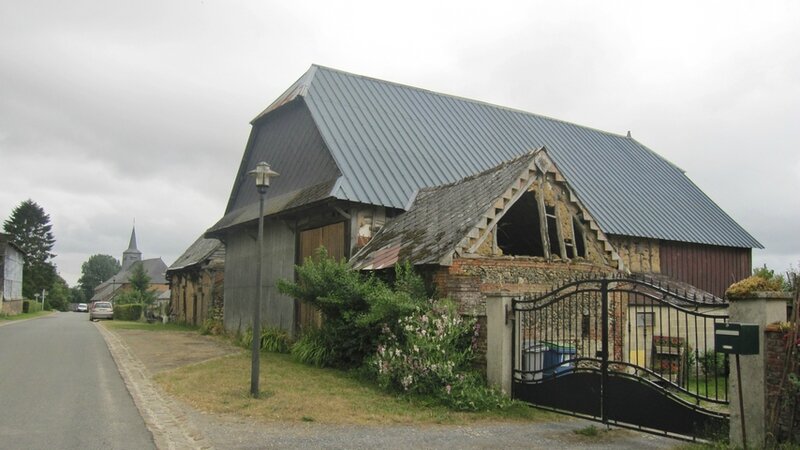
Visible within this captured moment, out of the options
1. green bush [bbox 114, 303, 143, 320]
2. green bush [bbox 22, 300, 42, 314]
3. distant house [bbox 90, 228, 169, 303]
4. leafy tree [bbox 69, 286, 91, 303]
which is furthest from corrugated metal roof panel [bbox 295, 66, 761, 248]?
leafy tree [bbox 69, 286, 91, 303]

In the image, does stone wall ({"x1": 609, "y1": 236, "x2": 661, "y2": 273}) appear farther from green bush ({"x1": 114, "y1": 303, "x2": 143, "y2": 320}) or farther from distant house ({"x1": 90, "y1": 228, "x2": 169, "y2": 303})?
distant house ({"x1": 90, "y1": 228, "x2": 169, "y2": 303})

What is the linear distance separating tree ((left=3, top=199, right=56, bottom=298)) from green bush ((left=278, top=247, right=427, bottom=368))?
82.1 m

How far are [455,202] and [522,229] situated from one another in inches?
71.4

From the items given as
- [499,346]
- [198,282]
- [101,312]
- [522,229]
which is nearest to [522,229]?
[522,229]

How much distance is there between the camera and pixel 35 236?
8775 centimetres

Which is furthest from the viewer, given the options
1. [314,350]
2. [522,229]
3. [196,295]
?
[196,295]

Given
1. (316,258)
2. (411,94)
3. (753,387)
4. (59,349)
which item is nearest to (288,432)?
(753,387)

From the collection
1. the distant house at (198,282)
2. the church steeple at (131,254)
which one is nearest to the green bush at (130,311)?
the distant house at (198,282)

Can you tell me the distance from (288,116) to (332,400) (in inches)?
505

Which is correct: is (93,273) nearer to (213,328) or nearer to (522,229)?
(213,328)

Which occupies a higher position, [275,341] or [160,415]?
[275,341]

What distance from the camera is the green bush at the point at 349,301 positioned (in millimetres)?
12141

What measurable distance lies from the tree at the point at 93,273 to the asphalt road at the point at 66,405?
14305 cm

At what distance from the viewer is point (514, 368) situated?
410 inches
